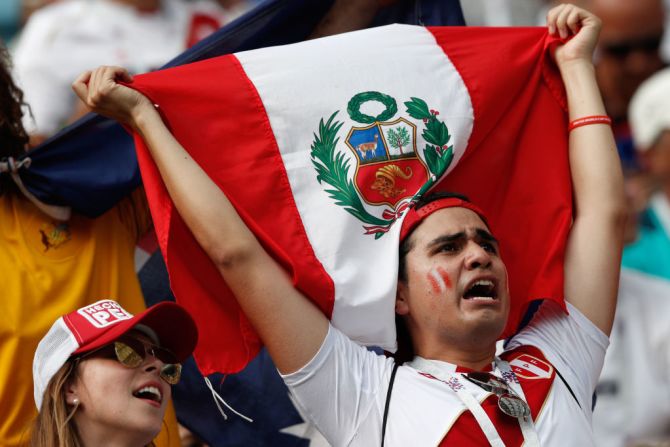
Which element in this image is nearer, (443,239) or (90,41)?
(443,239)

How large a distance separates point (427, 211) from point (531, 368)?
1.81ft

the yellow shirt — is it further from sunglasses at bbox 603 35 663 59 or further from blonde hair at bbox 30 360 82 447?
sunglasses at bbox 603 35 663 59

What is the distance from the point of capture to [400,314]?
378 centimetres

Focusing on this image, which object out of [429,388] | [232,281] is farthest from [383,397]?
[232,281]

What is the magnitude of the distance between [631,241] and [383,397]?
8.45 ft

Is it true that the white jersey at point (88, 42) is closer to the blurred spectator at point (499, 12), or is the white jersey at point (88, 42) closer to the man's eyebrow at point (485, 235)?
the blurred spectator at point (499, 12)

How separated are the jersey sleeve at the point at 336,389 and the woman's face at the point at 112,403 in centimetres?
41

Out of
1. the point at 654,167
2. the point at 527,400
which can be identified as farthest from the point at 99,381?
the point at 654,167

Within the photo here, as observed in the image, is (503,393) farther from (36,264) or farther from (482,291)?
(36,264)

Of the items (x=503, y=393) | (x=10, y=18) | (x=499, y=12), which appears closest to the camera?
(x=503, y=393)

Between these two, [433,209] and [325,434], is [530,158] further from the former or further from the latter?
[325,434]

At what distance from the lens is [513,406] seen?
3443 millimetres

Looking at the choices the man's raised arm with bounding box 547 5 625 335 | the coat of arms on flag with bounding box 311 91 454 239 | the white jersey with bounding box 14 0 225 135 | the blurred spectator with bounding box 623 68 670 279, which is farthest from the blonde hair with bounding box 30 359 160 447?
the blurred spectator with bounding box 623 68 670 279

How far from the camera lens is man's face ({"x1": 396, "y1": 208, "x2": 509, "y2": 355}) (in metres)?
3.62
